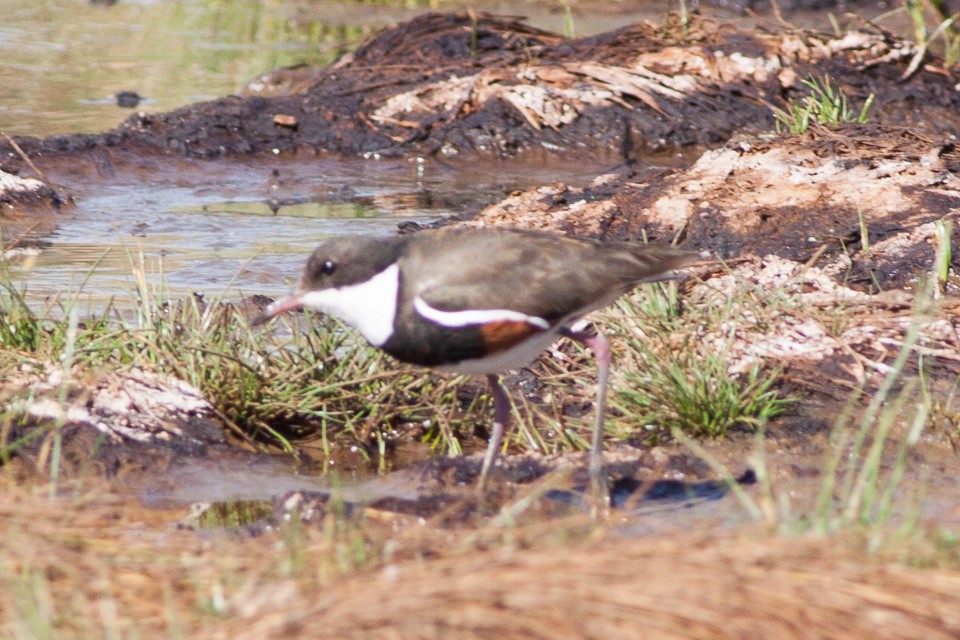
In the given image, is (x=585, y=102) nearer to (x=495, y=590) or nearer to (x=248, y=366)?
(x=248, y=366)

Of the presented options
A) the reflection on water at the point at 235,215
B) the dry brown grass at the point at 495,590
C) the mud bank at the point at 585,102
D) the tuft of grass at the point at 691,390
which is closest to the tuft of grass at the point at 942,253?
the tuft of grass at the point at 691,390

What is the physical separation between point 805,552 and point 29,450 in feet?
9.49

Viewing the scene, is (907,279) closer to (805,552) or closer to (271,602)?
(805,552)

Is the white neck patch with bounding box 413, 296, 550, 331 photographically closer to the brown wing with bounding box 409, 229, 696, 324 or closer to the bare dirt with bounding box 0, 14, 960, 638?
the brown wing with bounding box 409, 229, 696, 324

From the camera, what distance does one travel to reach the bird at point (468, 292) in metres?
4.54

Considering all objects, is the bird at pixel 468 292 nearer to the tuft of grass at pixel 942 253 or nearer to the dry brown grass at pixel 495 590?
the dry brown grass at pixel 495 590

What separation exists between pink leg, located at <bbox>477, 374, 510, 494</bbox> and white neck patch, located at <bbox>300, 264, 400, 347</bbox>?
22.9 inches

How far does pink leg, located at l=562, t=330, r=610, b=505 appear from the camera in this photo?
4699 mm

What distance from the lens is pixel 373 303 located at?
181 inches

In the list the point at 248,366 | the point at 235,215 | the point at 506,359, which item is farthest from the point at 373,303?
the point at 235,215

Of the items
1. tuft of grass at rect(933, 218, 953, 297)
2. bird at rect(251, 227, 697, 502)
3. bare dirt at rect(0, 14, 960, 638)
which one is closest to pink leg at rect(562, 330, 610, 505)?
bird at rect(251, 227, 697, 502)

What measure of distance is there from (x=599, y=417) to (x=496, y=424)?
0.41 m

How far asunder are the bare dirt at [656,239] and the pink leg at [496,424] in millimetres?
73

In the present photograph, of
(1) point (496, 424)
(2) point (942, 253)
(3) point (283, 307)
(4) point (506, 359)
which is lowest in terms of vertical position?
(1) point (496, 424)
